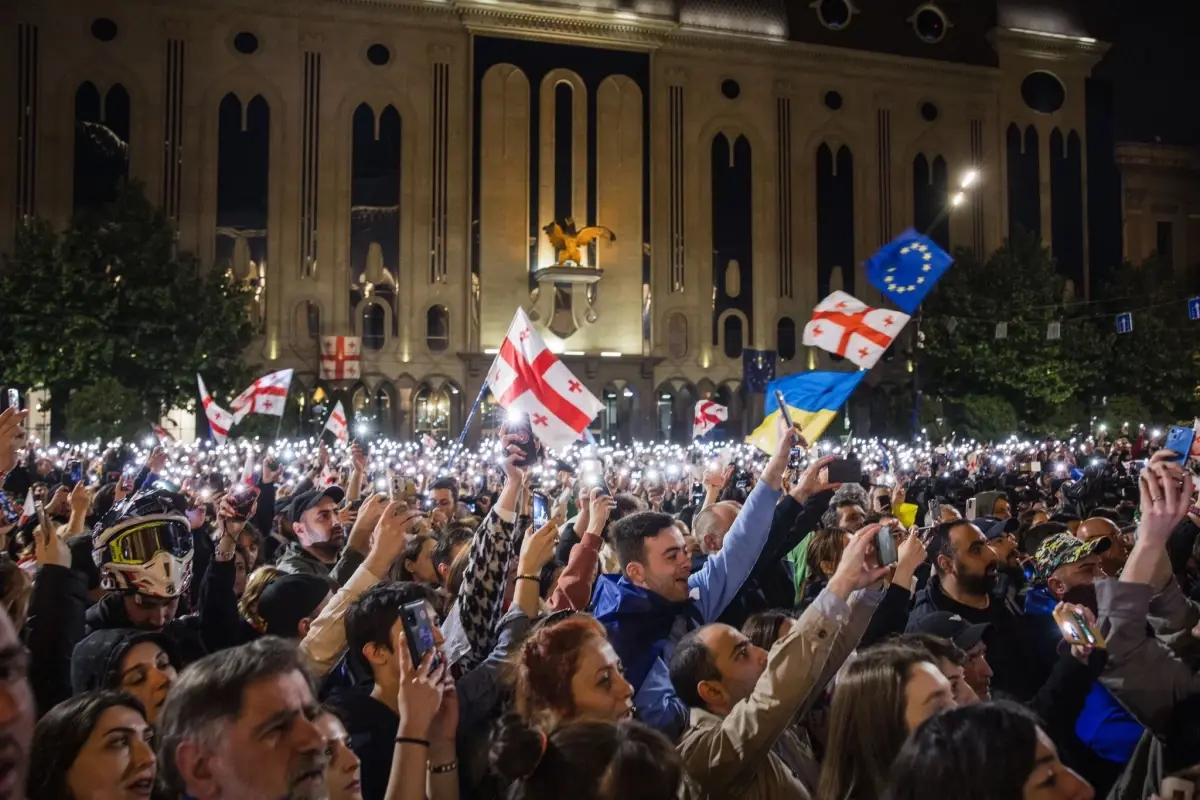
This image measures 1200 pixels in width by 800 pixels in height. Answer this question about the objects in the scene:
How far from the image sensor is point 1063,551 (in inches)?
227

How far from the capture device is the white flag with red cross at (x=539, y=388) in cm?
1045

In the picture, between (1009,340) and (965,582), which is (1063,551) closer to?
(965,582)

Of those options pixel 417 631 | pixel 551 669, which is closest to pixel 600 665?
pixel 551 669

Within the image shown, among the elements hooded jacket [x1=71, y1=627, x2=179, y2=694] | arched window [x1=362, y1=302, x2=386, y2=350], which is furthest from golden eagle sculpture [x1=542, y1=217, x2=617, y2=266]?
hooded jacket [x1=71, y1=627, x2=179, y2=694]

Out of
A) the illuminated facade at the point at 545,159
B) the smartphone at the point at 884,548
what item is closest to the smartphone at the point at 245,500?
the smartphone at the point at 884,548

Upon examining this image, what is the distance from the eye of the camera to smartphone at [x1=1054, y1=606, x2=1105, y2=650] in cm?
357

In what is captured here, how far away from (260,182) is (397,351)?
701cm

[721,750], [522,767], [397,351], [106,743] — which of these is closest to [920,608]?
[721,750]

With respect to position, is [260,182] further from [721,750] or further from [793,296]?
[721,750]

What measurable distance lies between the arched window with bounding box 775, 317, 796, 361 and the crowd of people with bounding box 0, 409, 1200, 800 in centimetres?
3372

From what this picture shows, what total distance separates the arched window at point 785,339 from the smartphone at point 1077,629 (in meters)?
36.9

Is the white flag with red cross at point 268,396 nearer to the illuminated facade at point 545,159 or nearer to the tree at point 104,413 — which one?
the tree at point 104,413

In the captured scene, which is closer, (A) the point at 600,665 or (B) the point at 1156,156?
(A) the point at 600,665

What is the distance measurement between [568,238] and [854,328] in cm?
2690
